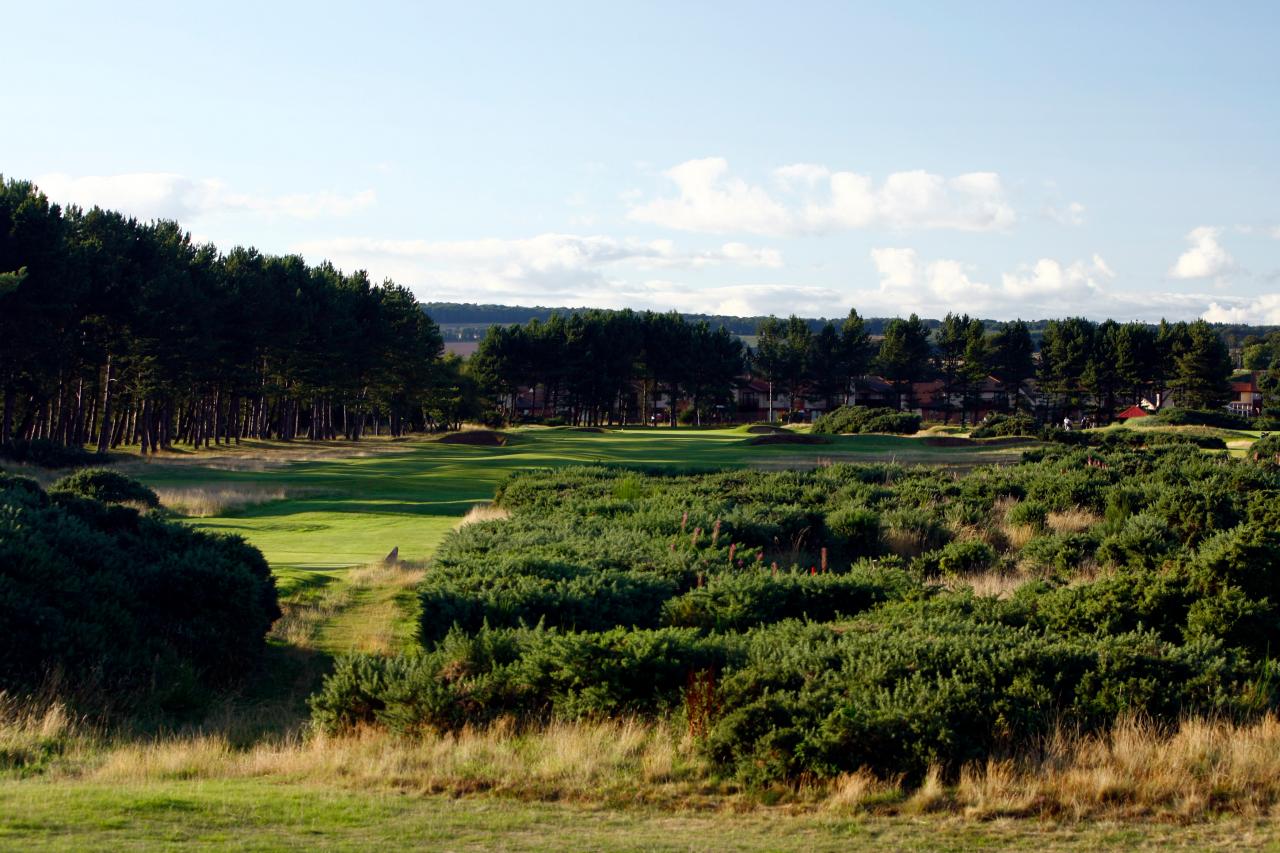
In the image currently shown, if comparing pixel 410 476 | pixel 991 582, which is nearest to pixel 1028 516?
pixel 991 582

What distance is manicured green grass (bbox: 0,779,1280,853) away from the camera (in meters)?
7.20

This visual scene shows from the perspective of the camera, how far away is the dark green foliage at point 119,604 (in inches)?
501

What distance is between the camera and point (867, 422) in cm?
8500

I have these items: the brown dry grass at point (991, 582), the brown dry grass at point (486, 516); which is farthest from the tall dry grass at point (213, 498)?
the brown dry grass at point (991, 582)

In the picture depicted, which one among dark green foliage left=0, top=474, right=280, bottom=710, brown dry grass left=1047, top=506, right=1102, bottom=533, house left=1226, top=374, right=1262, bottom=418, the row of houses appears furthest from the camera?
house left=1226, top=374, right=1262, bottom=418

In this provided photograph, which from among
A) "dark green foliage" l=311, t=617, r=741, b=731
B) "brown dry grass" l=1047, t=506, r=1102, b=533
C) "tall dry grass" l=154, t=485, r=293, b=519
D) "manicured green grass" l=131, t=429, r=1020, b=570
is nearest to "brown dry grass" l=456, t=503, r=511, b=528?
"manicured green grass" l=131, t=429, r=1020, b=570

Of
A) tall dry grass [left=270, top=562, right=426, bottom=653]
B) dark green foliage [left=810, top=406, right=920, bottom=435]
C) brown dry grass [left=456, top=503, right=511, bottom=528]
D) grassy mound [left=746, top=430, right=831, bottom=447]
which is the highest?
dark green foliage [left=810, top=406, right=920, bottom=435]

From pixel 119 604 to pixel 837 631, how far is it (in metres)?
8.26

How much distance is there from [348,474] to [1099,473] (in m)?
28.0

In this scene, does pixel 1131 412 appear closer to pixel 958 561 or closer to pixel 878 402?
pixel 878 402

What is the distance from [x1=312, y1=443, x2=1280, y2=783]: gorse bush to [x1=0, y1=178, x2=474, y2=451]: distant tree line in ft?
110

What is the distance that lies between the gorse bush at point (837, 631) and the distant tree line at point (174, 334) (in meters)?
33.7

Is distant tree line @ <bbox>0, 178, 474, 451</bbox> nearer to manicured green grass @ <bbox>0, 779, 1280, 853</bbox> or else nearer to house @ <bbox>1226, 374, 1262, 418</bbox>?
manicured green grass @ <bbox>0, 779, 1280, 853</bbox>

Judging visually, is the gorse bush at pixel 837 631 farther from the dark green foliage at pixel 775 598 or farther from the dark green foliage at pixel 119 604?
the dark green foliage at pixel 119 604
